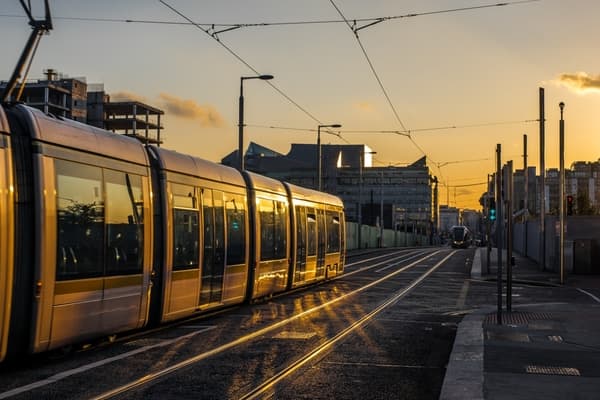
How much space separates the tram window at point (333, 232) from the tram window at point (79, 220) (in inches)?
665

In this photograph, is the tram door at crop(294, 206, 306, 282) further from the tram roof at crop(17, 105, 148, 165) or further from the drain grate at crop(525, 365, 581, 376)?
the drain grate at crop(525, 365, 581, 376)

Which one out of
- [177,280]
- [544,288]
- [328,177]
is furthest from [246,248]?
[328,177]

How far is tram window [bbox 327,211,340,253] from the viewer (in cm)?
2755

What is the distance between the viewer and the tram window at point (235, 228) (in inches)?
647

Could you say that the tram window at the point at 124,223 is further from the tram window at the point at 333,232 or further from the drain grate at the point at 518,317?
the tram window at the point at 333,232

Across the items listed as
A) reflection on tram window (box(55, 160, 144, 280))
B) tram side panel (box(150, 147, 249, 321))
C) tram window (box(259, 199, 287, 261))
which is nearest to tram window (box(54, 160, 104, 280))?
reflection on tram window (box(55, 160, 144, 280))

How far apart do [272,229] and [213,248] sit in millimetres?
4796

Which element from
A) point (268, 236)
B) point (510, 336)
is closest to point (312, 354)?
point (510, 336)

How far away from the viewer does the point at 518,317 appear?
17.0 m

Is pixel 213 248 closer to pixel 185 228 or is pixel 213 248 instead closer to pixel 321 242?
pixel 185 228

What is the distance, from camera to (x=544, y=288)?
28.0 metres

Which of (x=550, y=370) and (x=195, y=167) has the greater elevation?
(x=195, y=167)

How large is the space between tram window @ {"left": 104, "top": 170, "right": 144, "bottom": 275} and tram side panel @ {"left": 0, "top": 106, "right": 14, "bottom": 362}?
7.03 ft

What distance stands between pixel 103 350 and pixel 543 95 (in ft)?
87.5
